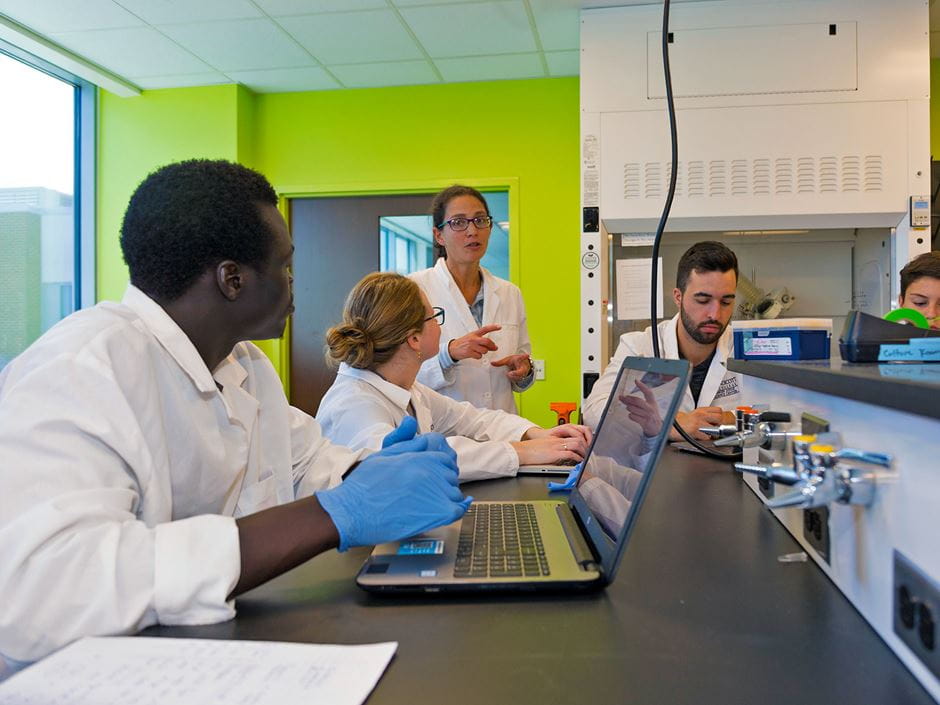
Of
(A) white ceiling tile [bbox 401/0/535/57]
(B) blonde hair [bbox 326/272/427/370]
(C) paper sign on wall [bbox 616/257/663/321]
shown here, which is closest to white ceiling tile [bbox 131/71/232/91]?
(A) white ceiling tile [bbox 401/0/535/57]

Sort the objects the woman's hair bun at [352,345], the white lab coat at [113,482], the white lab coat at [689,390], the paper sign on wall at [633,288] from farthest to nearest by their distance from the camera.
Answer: the paper sign on wall at [633,288], the white lab coat at [689,390], the woman's hair bun at [352,345], the white lab coat at [113,482]

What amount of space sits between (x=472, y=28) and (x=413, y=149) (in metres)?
0.80

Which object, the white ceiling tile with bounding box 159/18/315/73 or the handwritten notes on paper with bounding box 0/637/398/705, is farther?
the white ceiling tile with bounding box 159/18/315/73

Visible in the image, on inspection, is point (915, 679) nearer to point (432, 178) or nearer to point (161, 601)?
point (161, 601)

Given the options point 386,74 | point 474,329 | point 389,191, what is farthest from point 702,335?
point 386,74

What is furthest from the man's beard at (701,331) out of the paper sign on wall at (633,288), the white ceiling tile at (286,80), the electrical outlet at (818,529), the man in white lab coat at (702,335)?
the white ceiling tile at (286,80)

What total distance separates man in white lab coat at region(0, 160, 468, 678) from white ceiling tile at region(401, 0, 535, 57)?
225 centimetres

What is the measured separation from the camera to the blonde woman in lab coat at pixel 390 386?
138cm

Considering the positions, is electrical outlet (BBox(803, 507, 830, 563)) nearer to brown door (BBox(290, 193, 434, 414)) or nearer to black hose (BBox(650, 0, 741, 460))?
black hose (BBox(650, 0, 741, 460))

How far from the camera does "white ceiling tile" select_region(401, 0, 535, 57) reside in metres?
2.88

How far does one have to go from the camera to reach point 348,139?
12.3ft

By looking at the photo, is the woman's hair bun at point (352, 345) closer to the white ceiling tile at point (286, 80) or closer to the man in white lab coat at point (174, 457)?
the man in white lab coat at point (174, 457)

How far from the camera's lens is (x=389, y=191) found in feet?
12.3

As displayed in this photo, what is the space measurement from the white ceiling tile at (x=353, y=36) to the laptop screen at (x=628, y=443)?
99.6 inches
